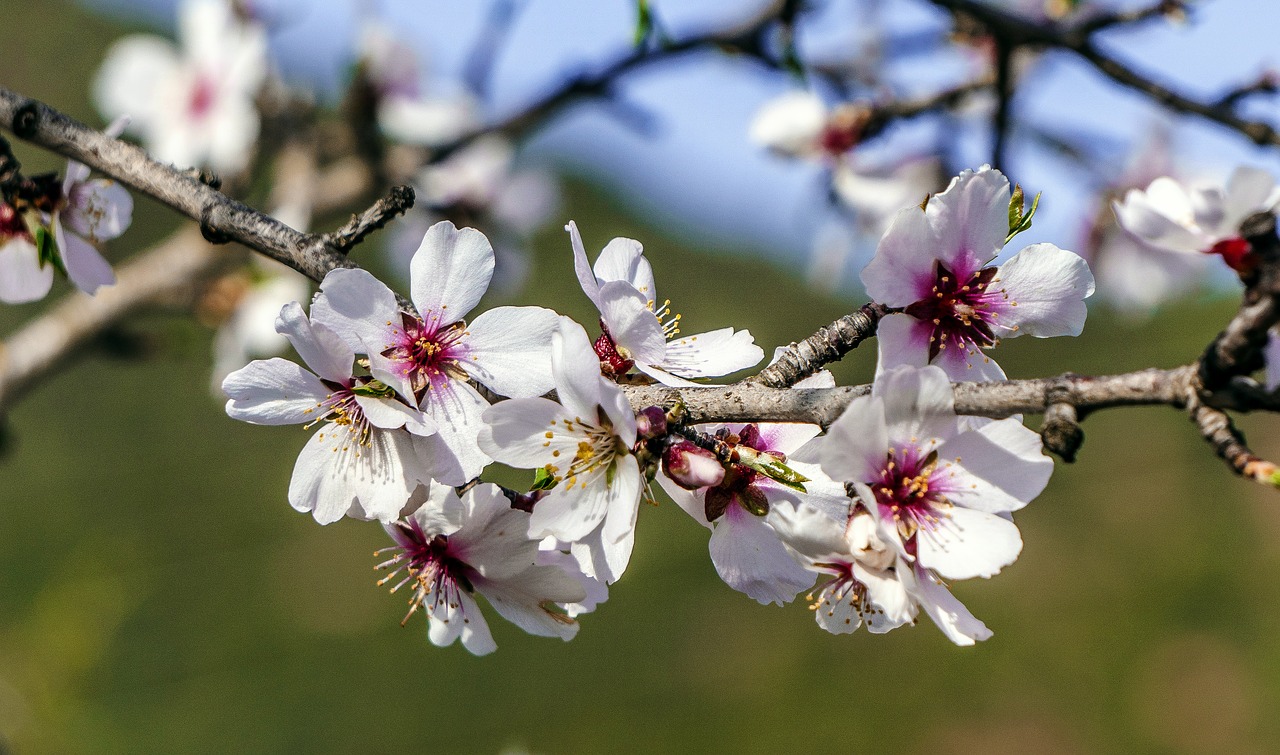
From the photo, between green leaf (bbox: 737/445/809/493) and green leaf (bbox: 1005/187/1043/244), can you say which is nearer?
green leaf (bbox: 737/445/809/493)

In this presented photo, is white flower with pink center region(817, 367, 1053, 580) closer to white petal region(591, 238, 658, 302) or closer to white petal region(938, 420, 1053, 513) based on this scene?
white petal region(938, 420, 1053, 513)

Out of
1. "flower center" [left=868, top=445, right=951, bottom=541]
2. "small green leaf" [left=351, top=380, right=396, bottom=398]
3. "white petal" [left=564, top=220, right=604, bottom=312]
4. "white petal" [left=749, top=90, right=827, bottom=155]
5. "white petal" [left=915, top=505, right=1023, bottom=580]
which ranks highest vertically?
"white petal" [left=564, top=220, right=604, bottom=312]

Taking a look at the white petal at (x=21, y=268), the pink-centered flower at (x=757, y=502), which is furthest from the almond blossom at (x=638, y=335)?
the white petal at (x=21, y=268)

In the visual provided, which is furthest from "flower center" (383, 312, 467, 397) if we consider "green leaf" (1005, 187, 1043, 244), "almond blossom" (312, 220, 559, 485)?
"green leaf" (1005, 187, 1043, 244)

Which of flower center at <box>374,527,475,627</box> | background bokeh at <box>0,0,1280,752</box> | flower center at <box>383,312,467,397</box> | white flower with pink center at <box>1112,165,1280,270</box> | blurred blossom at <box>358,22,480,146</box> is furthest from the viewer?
background bokeh at <box>0,0,1280,752</box>

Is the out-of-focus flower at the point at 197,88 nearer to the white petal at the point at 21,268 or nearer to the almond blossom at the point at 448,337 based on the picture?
the white petal at the point at 21,268

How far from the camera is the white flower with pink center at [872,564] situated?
982 millimetres

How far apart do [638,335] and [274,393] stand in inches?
18.1

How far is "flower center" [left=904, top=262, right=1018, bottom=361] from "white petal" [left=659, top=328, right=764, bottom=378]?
8.4 inches

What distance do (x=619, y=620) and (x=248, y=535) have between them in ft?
12.6

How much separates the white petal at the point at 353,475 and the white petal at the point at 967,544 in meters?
0.60

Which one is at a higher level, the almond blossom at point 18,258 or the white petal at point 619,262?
the almond blossom at point 18,258

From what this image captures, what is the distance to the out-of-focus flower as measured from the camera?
2.78m

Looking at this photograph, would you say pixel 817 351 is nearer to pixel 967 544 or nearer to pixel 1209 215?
pixel 967 544
